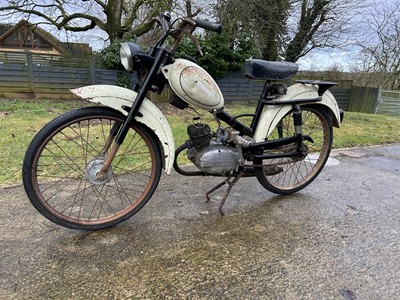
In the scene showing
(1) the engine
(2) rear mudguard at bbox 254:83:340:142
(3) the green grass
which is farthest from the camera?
(3) the green grass

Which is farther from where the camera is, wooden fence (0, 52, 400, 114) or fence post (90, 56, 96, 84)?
fence post (90, 56, 96, 84)

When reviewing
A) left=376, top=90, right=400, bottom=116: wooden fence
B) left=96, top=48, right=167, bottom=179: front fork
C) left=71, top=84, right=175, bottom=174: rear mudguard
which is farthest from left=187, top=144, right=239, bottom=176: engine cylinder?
left=376, top=90, right=400, bottom=116: wooden fence

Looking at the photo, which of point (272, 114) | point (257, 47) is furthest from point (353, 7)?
point (272, 114)

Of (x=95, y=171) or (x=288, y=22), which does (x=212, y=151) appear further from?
(x=288, y=22)

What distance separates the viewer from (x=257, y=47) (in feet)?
33.3

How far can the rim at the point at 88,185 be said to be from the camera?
5.98 ft

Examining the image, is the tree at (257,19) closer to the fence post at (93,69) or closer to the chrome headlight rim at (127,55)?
the fence post at (93,69)

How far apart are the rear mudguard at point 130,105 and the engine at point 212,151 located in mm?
229

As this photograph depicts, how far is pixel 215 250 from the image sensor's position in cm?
173

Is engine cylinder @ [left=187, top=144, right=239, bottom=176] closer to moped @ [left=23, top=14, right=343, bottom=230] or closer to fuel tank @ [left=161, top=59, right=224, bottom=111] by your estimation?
moped @ [left=23, top=14, right=343, bottom=230]

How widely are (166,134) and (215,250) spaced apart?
0.75m

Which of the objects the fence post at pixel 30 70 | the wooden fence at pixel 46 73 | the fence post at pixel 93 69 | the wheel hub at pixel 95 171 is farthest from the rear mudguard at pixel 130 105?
the fence post at pixel 30 70

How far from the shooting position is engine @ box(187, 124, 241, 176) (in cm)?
202

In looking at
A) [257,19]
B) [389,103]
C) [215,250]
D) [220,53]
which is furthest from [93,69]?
[389,103]
